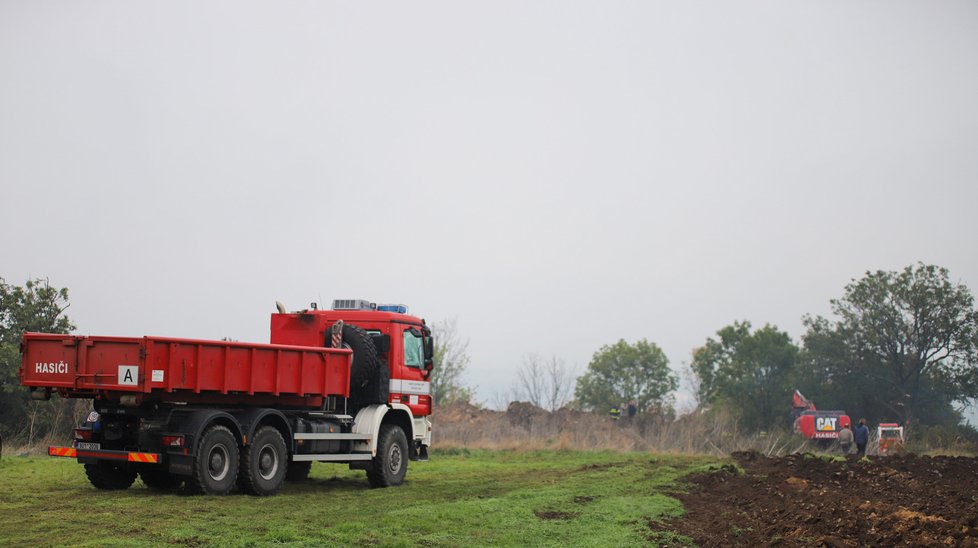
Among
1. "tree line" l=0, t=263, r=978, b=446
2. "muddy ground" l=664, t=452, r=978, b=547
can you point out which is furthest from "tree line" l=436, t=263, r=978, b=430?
"muddy ground" l=664, t=452, r=978, b=547

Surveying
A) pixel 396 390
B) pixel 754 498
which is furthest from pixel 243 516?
pixel 754 498

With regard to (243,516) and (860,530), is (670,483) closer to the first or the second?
(860,530)

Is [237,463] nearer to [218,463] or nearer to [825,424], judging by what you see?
[218,463]

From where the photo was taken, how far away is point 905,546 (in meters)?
10.2

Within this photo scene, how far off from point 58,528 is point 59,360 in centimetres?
396

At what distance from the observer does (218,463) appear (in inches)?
567

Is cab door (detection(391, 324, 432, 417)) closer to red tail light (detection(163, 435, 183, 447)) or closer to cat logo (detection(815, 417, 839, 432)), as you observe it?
red tail light (detection(163, 435, 183, 447))

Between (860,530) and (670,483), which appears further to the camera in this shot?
(670,483)

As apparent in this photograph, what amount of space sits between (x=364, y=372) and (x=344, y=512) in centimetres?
519

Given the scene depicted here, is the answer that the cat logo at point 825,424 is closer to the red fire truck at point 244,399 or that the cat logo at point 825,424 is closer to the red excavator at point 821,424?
the red excavator at point 821,424

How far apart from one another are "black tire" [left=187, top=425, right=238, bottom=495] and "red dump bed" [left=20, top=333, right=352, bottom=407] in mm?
664

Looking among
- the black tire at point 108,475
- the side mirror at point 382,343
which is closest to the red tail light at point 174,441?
the black tire at point 108,475

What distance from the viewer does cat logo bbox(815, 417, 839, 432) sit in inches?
1879

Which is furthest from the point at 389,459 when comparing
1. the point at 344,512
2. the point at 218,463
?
the point at 344,512
